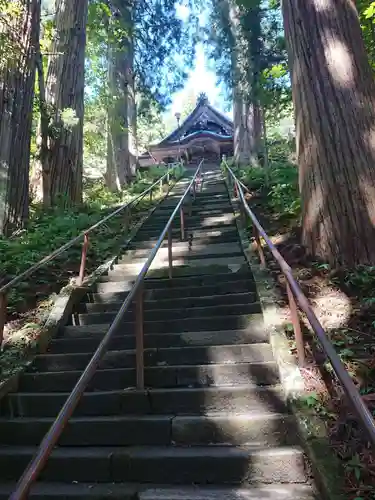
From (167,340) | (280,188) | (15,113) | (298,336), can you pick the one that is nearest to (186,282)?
(167,340)

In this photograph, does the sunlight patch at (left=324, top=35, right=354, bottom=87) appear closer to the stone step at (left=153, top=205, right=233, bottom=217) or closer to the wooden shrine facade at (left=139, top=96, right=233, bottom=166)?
the stone step at (left=153, top=205, right=233, bottom=217)

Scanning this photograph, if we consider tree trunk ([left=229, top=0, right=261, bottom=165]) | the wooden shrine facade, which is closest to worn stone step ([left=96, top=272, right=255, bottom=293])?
tree trunk ([left=229, top=0, right=261, bottom=165])

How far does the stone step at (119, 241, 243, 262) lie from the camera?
7.41 metres

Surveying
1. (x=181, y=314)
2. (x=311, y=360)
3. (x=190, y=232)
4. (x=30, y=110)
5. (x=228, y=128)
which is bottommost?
(x=311, y=360)

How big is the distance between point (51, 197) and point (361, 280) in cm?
639

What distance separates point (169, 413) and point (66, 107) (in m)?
7.82

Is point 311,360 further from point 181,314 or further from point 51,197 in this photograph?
point 51,197

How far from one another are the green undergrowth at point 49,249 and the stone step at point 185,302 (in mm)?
551

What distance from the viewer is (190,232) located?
9.16 m

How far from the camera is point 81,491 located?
2.96m

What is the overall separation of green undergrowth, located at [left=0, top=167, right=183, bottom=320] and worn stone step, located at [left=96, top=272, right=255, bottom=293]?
23.8 inches

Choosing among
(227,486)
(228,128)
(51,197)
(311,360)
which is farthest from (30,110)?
(228,128)

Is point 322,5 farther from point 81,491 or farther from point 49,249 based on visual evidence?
point 81,491

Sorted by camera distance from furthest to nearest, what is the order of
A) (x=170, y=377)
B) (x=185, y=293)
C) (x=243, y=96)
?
(x=243, y=96), (x=185, y=293), (x=170, y=377)
